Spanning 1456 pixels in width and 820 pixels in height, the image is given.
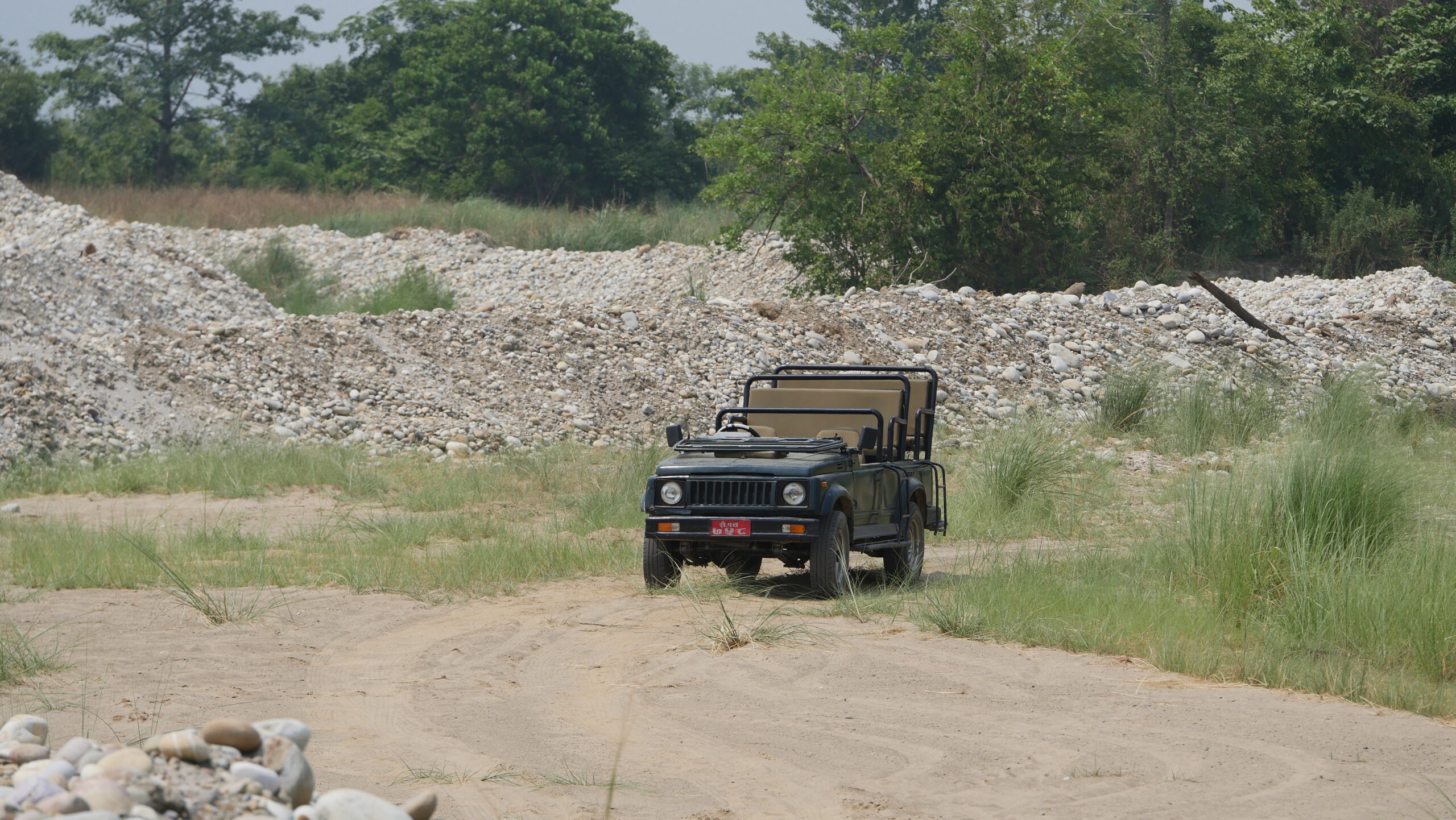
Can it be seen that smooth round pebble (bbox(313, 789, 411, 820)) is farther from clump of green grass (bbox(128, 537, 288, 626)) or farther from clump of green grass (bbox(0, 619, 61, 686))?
clump of green grass (bbox(128, 537, 288, 626))

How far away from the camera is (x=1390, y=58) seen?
107ft

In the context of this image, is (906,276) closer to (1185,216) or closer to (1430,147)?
(1185,216)

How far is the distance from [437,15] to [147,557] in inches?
1917

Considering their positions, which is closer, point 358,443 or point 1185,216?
point 358,443

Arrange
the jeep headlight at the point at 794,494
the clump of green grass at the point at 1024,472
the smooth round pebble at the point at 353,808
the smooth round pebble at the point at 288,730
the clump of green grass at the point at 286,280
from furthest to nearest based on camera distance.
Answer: the clump of green grass at the point at 286,280 → the clump of green grass at the point at 1024,472 → the jeep headlight at the point at 794,494 → the smooth round pebble at the point at 288,730 → the smooth round pebble at the point at 353,808

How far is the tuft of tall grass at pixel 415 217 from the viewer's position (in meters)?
34.8

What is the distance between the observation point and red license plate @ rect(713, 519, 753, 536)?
792cm

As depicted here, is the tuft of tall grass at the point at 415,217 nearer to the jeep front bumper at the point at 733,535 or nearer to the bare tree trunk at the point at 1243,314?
the bare tree trunk at the point at 1243,314

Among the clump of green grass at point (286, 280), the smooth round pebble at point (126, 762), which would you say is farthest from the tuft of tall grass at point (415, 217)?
the smooth round pebble at point (126, 762)

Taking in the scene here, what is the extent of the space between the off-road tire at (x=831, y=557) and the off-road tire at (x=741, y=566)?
0.50m

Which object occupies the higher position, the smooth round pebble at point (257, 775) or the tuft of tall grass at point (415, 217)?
the tuft of tall grass at point (415, 217)

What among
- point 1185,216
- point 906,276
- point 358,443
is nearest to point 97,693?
point 358,443

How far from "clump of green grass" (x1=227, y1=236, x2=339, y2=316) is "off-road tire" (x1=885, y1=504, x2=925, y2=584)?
17.1 metres

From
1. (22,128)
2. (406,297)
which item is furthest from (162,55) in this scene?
(406,297)
